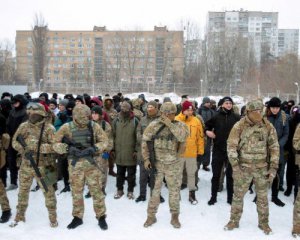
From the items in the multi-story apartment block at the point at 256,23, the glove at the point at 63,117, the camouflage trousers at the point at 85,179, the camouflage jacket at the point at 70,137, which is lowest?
the camouflage trousers at the point at 85,179

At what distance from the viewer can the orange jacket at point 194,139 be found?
620 centimetres

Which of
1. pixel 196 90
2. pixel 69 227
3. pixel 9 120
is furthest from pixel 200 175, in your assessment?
pixel 196 90

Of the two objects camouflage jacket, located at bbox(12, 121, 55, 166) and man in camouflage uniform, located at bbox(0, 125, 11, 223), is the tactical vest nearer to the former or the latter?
camouflage jacket, located at bbox(12, 121, 55, 166)

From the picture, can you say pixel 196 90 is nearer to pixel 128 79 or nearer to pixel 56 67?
pixel 128 79

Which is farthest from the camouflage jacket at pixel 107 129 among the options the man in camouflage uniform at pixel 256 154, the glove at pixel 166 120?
the man in camouflage uniform at pixel 256 154

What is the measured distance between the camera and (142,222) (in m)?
5.25

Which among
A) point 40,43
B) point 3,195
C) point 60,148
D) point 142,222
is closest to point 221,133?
point 142,222

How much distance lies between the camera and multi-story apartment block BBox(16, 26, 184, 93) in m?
39.9

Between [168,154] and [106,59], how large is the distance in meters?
40.3

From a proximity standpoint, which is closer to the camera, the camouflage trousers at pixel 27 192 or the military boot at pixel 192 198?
the camouflage trousers at pixel 27 192

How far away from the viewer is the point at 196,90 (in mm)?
35719

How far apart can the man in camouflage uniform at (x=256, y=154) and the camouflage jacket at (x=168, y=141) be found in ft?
2.43

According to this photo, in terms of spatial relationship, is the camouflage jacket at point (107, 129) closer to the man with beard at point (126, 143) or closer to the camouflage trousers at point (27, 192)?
the man with beard at point (126, 143)

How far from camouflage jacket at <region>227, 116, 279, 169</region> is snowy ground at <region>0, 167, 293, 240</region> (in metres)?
1.08
